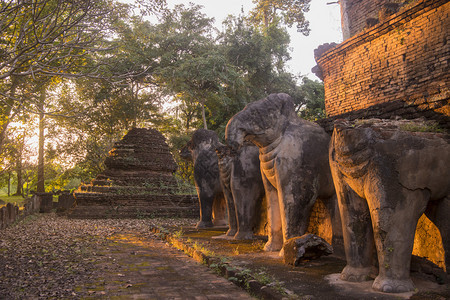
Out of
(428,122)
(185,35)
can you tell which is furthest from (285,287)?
(185,35)

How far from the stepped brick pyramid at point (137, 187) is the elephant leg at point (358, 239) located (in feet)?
38.5

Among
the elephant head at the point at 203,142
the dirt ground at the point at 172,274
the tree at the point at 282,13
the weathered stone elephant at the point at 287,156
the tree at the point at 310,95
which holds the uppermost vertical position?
the tree at the point at 282,13

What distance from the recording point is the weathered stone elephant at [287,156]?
5121 millimetres

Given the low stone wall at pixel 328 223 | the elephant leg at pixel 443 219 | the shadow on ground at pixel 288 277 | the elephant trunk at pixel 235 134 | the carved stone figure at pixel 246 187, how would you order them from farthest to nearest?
the carved stone figure at pixel 246 187 → the elephant trunk at pixel 235 134 → the low stone wall at pixel 328 223 → the elephant leg at pixel 443 219 → the shadow on ground at pixel 288 277

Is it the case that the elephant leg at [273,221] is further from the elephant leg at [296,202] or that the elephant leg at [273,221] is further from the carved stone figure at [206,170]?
the carved stone figure at [206,170]

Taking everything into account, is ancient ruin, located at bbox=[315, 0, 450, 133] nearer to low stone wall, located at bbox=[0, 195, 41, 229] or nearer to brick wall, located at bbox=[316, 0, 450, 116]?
brick wall, located at bbox=[316, 0, 450, 116]

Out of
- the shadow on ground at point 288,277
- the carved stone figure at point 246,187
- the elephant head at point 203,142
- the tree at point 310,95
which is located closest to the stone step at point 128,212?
the elephant head at point 203,142

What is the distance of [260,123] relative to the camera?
5.35 metres

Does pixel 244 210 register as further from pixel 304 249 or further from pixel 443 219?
pixel 443 219

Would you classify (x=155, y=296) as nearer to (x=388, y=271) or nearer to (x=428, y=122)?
(x=388, y=271)

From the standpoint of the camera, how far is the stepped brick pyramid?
14375 mm

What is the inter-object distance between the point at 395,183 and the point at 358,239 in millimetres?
793

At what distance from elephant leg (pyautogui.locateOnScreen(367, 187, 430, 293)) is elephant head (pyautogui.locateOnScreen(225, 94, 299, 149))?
223 centimetres

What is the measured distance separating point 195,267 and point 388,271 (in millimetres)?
2776
